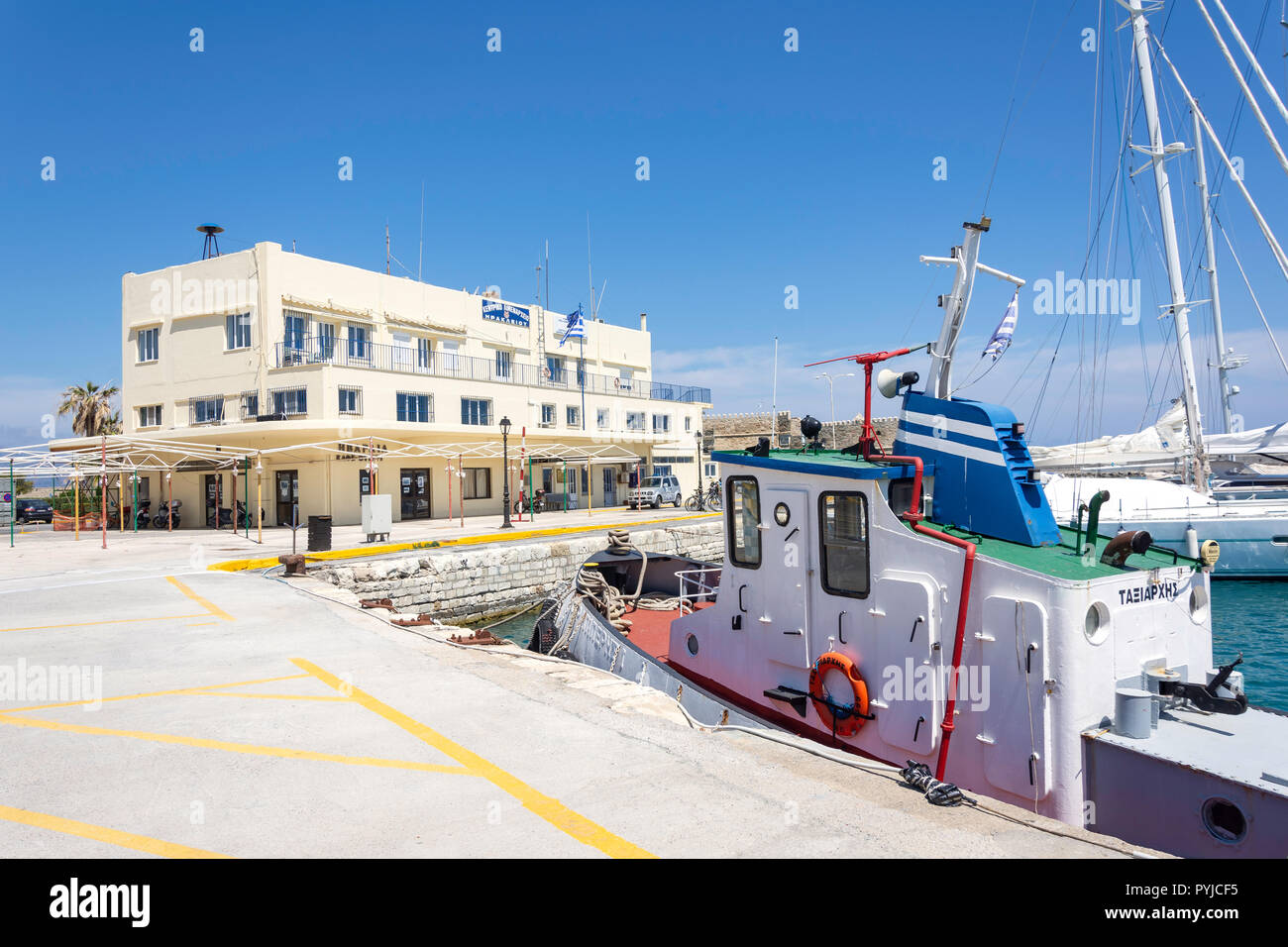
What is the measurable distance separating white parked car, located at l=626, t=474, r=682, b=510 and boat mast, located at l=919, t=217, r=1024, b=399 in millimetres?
32198

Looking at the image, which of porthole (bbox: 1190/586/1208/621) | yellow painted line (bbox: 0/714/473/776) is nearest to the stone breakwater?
yellow painted line (bbox: 0/714/473/776)

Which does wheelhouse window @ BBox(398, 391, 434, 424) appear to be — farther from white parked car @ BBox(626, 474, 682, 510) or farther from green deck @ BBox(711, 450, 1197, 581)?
green deck @ BBox(711, 450, 1197, 581)

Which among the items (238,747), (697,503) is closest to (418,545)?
(238,747)

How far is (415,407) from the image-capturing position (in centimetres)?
3081

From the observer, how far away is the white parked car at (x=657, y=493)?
131 ft

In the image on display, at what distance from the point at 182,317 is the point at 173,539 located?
11216 millimetres

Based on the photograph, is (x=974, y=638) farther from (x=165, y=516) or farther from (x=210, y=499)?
(x=165, y=516)

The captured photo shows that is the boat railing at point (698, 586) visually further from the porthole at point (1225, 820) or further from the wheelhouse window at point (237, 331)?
the wheelhouse window at point (237, 331)

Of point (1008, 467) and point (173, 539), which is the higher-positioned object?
point (1008, 467)

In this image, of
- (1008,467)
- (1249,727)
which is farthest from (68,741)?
(1249,727)

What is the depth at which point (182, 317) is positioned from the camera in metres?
30.8

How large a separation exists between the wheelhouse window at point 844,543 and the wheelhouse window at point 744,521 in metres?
0.86

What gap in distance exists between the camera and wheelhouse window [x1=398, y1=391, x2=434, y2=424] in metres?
30.2
